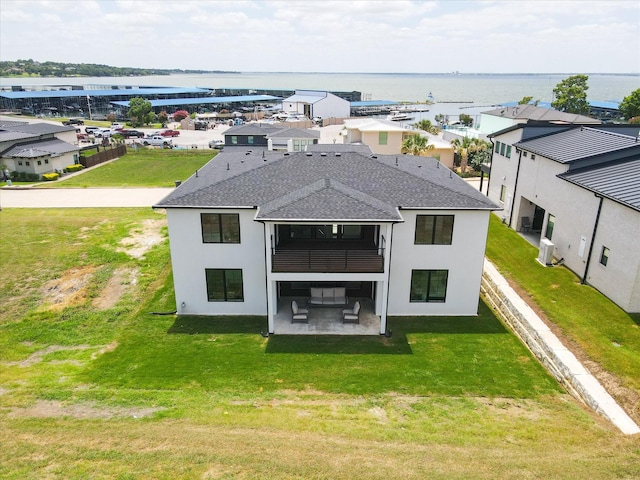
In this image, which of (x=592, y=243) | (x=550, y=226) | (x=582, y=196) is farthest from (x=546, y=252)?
(x=582, y=196)

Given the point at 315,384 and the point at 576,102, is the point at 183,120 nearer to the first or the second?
the point at 576,102

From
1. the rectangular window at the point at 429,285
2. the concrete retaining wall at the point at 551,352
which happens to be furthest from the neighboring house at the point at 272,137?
the concrete retaining wall at the point at 551,352

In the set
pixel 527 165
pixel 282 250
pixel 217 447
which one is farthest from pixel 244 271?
pixel 527 165

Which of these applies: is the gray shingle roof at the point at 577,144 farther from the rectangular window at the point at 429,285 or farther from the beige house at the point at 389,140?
the beige house at the point at 389,140

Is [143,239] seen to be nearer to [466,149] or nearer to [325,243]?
[325,243]

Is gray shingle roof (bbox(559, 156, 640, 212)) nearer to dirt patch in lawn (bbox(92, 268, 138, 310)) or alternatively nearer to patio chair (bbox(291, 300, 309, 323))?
patio chair (bbox(291, 300, 309, 323))
